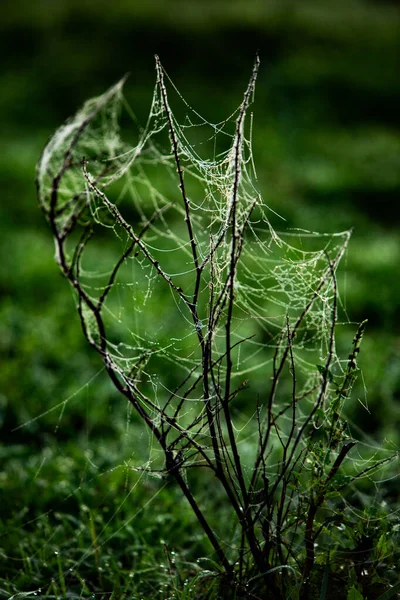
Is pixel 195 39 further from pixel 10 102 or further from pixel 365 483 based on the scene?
pixel 365 483

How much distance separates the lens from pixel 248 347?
15.0 feet

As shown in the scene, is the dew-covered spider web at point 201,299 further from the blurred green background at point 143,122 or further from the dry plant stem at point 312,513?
the blurred green background at point 143,122

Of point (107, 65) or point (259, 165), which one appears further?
point (107, 65)

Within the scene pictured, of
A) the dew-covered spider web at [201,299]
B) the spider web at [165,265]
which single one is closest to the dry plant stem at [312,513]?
the dew-covered spider web at [201,299]

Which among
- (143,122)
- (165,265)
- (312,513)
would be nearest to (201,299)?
(165,265)

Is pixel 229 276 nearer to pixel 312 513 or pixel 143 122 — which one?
pixel 312 513

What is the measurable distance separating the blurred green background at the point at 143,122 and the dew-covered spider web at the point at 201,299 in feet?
1.21

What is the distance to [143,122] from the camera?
32.0ft

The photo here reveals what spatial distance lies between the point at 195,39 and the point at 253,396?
11.4m

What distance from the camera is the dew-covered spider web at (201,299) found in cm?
169

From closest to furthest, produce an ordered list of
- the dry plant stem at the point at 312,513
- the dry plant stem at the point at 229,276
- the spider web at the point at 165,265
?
the dry plant stem at the point at 229,276
the dry plant stem at the point at 312,513
the spider web at the point at 165,265

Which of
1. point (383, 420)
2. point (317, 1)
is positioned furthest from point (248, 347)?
point (317, 1)

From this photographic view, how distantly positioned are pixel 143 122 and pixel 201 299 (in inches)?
211

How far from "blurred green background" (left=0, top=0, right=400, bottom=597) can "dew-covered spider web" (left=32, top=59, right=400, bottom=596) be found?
1.21 ft
